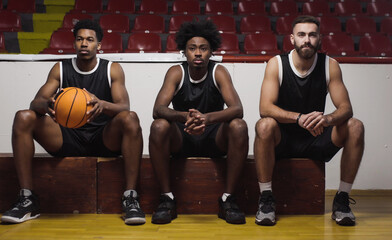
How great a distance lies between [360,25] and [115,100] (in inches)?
191

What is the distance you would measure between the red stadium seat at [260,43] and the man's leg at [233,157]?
10.4 ft

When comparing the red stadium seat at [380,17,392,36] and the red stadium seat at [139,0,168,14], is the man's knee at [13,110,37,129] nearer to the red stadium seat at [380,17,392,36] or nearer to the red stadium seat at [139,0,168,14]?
the red stadium seat at [139,0,168,14]

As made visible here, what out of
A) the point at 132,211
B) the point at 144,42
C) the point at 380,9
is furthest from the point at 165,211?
the point at 380,9

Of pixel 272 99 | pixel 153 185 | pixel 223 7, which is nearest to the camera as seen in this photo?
pixel 272 99

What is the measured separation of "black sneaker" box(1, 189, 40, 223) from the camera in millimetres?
2102

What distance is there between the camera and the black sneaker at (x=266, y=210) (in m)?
2.13

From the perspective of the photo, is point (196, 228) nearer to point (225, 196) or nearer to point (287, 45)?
point (225, 196)

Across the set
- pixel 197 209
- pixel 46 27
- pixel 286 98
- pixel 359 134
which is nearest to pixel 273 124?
pixel 286 98

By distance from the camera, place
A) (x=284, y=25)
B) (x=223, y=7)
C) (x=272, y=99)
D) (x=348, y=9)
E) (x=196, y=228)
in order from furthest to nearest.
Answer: (x=348, y=9) → (x=223, y=7) → (x=284, y=25) → (x=272, y=99) → (x=196, y=228)

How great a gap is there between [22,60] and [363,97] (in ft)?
8.42

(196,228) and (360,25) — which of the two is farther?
(360,25)

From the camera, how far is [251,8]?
21.1ft

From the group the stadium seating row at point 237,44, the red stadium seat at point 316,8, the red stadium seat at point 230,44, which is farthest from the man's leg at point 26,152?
the red stadium seat at point 316,8

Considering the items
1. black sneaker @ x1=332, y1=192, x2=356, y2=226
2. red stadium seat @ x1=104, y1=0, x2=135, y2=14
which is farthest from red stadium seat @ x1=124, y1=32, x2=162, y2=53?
black sneaker @ x1=332, y1=192, x2=356, y2=226
